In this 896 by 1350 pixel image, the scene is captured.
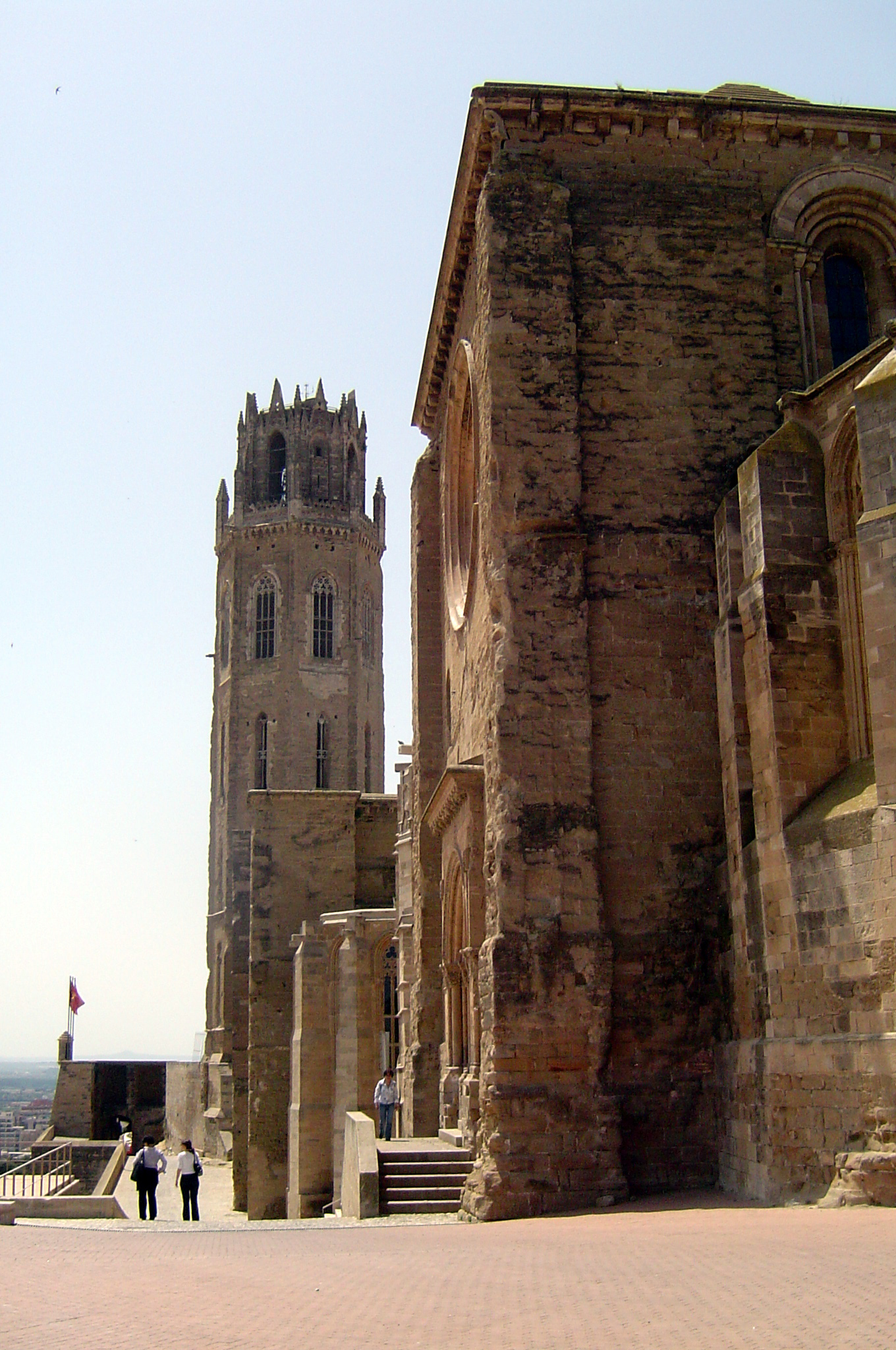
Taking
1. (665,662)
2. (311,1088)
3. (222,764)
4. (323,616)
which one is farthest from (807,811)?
(222,764)

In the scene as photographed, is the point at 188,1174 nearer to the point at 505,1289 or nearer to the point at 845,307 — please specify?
the point at 505,1289

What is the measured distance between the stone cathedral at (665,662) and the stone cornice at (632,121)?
4 centimetres

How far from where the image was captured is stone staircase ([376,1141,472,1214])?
15.6 metres

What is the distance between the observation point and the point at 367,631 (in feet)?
238

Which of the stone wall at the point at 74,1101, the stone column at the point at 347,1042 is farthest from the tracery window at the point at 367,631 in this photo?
the stone column at the point at 347,1042

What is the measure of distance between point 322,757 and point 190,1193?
49.6m

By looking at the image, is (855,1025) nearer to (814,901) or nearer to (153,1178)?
(814,901)

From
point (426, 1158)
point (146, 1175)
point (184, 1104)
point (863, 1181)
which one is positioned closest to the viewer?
point (863, 1181)

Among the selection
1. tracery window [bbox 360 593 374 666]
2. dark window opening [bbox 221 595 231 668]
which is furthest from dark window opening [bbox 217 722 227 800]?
tracery window [bbox 360 593 374 666]

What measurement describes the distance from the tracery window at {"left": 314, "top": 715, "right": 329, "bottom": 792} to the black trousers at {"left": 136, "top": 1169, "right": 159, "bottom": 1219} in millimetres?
48059

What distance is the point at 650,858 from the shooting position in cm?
1556

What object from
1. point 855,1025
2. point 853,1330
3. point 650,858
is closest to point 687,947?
point 650,858

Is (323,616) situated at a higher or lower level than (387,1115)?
higher

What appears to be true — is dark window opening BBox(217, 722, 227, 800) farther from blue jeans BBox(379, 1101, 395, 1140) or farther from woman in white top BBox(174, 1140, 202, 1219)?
woman in white top BBox(174, 1140, 202, 1219)
